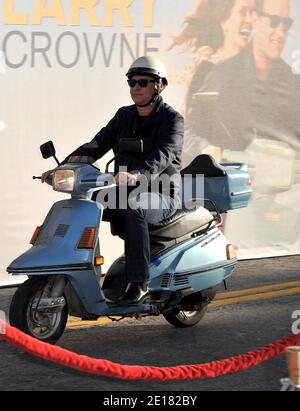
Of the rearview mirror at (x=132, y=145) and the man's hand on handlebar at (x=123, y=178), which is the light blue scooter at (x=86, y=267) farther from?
the man's hand on handlebar at (x=123, y=178)

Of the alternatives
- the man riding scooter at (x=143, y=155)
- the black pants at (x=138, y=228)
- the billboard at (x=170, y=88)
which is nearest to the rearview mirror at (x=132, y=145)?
the man riding scooter at (x=143, y=155)

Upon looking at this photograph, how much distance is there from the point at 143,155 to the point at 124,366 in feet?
6.38

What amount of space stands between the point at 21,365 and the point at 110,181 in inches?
45.6

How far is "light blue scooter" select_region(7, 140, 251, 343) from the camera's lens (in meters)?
5.59

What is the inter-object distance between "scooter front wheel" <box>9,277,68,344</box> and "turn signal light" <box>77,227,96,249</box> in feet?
0.98

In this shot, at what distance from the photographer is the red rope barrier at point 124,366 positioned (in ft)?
14.0

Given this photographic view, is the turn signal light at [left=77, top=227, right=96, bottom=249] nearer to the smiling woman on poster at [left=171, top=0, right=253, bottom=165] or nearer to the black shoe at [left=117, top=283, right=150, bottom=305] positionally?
the black shoe at [left=117, top=283, right=150, bottom=305]

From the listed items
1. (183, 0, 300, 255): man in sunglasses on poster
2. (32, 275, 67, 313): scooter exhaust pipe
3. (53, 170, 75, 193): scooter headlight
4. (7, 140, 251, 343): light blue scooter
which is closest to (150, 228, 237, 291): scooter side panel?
(7, 140, 251, 343): light blue scooter

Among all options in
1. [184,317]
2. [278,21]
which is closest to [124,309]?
[184,317]

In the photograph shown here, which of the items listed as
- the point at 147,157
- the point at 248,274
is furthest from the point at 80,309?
the point at 248,274

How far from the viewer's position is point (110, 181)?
5.79m

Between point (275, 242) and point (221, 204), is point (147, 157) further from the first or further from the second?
point (275, 242)

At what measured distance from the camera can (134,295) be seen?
5.90 m

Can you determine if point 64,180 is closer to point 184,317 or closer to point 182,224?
point 182,224
